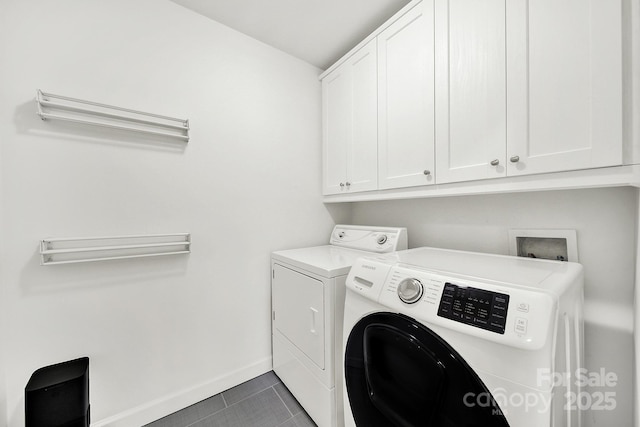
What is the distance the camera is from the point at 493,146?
1.02 meters

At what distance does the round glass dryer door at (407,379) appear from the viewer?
0.68m

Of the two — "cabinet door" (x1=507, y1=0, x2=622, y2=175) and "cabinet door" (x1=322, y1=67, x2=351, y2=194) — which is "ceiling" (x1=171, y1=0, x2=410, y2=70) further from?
"cabinet door" (x1=507, y1=0, x2=622, y2=175)

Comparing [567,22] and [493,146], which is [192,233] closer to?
[493,146]

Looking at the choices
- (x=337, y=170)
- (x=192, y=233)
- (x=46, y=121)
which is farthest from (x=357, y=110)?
(x=46, y=121)

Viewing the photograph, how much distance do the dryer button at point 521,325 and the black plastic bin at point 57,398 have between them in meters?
1.63

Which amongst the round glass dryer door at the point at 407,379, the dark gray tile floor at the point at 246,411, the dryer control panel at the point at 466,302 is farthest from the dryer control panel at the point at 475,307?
the dark gray tile floor at the point at 246,411

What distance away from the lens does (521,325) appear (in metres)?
0.59

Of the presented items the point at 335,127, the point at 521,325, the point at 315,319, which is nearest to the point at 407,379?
the point at 521,325

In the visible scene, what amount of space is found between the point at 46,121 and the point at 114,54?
0.47 meters

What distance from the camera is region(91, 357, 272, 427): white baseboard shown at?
1.26 meters

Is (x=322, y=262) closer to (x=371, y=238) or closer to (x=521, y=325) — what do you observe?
(x=371, y=238)

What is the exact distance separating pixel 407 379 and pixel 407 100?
1344 mm

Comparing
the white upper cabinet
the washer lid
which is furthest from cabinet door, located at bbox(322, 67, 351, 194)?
the washer lid

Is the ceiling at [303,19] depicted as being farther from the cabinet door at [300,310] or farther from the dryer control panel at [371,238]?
the cabinet door at [300,310]
